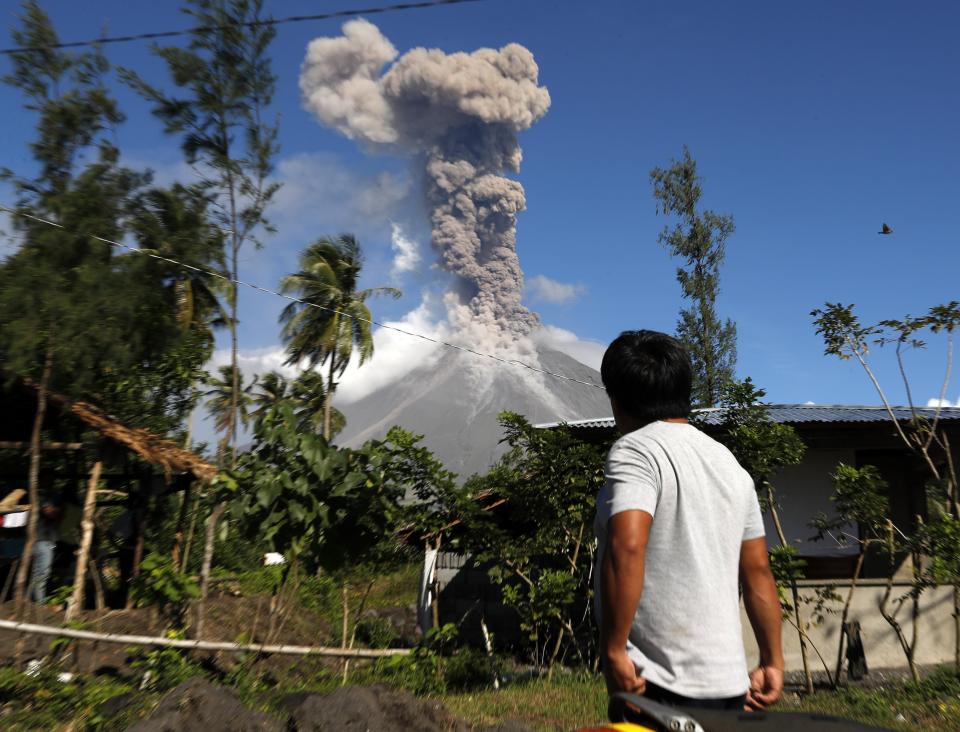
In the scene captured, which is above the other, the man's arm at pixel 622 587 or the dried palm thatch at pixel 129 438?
the dried palm thatch at pixel 129 438

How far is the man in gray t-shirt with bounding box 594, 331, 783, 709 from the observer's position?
192 centimetres

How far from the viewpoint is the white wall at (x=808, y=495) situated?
12.4m

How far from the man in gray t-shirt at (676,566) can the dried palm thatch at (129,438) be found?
1085 centimetres

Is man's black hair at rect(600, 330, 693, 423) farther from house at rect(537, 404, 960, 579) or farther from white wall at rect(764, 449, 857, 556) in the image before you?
white wall at rect(764, 449, 857, 556)

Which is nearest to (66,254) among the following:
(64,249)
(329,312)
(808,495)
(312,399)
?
(64,249)

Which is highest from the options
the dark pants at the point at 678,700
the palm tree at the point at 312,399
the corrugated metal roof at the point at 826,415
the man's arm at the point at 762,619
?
the palm tree at the point at 312,399

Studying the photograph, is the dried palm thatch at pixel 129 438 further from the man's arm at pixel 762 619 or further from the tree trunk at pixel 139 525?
the man's arm at pixel 762 619

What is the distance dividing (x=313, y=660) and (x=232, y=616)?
12.5 ft

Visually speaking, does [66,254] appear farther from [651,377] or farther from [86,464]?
[651,377]

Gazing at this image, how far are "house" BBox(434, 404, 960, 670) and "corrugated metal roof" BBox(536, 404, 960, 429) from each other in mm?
16

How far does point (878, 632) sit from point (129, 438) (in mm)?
10491

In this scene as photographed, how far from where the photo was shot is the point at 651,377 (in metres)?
2.18

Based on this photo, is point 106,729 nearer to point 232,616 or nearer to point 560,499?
point 560,499

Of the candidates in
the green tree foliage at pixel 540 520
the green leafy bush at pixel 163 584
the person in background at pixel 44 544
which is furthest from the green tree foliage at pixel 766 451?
the person in background at pixel 44 544
